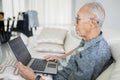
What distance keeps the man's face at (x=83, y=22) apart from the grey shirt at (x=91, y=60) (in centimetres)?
8

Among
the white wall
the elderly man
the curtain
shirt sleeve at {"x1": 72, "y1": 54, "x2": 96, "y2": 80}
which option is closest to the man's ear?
the elderly man

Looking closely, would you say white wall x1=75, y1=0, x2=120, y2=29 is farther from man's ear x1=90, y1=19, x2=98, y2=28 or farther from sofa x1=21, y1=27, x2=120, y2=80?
man's ear x1=90, y1=19, x2=98, y2=28

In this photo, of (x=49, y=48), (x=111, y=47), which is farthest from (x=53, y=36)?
(x=111, y=47)

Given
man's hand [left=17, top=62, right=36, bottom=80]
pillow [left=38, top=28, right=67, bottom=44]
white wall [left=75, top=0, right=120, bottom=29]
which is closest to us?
man's hand [left=17, top=62, right=36, bottom=80]

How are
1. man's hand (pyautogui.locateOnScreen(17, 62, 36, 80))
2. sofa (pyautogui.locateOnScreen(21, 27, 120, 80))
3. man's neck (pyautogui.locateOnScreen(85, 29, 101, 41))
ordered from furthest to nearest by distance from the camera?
1. man's neck (pyautogui.locateOnScreen(85, 29, 101, 41))
2. man's hand (pyautogui.locateOnScreen(17, 62, 36, 80))
3. sofa (pyautogui.locateOnScreen(21, 27, 120, 80))

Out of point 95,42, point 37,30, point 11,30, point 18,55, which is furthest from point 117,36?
point 37,30

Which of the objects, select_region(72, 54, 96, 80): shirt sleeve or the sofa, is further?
select_region(72, 54, 96, 80): shirt sleeve

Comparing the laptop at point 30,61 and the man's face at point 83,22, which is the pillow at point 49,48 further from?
the man's face at point 83,22

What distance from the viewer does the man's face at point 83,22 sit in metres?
1.33

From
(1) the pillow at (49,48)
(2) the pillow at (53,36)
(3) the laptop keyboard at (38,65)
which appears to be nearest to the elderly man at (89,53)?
(3) the laptop keyboard at (38,65)

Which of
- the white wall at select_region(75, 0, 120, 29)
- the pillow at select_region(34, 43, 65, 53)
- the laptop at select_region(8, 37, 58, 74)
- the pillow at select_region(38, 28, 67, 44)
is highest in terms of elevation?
the white wall at select_region(75, 0, 120, 29)

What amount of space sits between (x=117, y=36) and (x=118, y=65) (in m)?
0.68

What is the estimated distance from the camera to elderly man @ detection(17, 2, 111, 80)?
1.25 meters

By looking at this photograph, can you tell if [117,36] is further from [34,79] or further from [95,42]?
[34,79]
